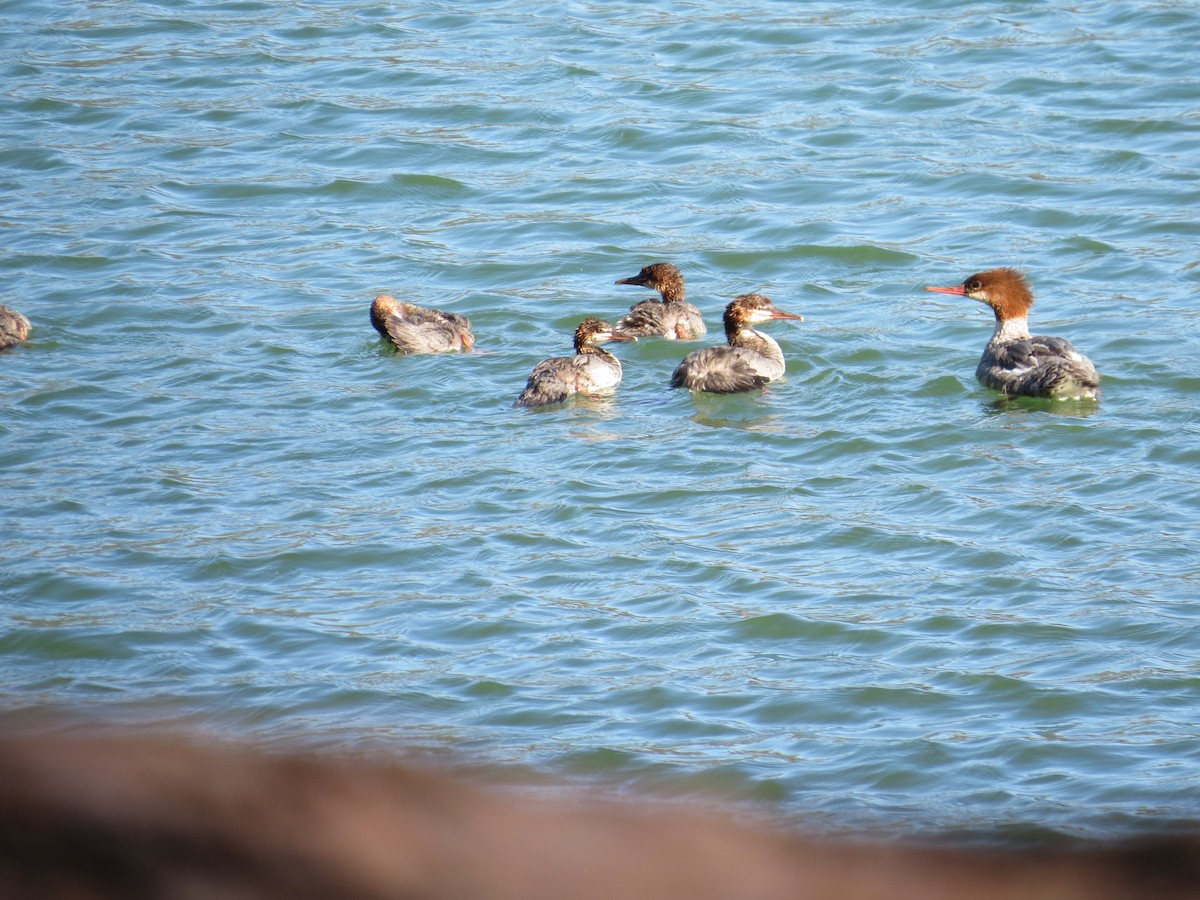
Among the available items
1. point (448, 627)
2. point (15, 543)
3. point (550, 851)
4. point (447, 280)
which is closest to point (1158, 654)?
point (448, 627)

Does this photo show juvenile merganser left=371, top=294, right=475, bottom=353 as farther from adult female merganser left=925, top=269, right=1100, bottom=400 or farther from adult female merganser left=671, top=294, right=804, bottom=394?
adult female merganser left=925, top=269, right=1100, bottom=400

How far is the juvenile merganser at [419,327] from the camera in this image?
11336mm

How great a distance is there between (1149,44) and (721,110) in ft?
16.2

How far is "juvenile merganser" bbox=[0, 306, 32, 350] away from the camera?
11.5 m

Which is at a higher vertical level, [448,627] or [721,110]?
[721,110]

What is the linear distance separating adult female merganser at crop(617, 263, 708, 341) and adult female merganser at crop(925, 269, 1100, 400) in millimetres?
2138

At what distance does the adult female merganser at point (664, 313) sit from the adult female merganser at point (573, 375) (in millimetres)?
775

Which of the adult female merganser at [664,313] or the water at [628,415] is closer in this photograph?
the water at [628,415]

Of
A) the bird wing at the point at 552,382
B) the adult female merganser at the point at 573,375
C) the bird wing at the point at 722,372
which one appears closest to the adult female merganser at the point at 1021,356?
the bird wing at the point at 722,372

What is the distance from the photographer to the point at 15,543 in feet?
28.0

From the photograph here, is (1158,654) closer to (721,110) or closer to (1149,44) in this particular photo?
(721,110)

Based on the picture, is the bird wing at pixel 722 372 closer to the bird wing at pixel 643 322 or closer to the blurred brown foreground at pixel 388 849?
the bird wing at pixel 643 322

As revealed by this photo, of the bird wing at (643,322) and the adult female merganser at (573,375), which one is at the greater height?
the bird wing at (643,322)

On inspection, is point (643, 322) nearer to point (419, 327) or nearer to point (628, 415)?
point (628, 415)
